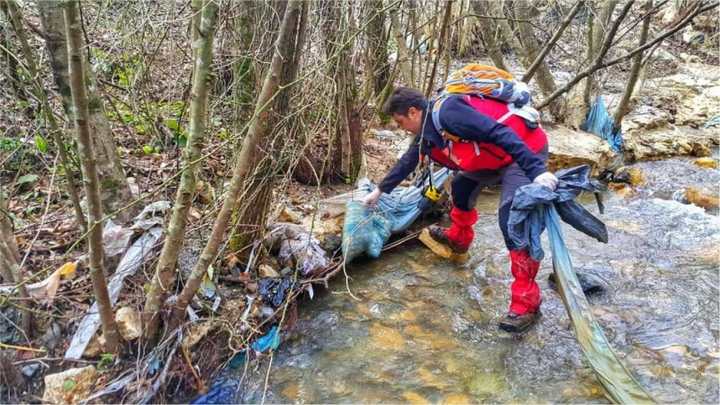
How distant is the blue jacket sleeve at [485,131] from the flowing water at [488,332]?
107 cm

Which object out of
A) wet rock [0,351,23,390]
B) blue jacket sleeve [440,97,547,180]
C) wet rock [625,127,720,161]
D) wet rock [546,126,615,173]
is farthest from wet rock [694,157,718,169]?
wet rock [0,351,23,390]

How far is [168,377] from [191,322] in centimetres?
32

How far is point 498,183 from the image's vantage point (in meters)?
3.51

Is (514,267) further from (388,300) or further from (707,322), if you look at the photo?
(707,322)

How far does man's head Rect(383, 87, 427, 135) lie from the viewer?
3025mm

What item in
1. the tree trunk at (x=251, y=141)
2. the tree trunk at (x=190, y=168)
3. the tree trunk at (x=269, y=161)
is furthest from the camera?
the tree trunk at (x=269, y=161)

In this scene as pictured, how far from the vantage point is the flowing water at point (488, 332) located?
2.58 metres

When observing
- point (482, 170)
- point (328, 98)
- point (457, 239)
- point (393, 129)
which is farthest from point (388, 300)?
point (393, 129)

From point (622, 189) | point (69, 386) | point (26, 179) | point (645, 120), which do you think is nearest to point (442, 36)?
point (622, 189)

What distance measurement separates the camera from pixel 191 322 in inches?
107

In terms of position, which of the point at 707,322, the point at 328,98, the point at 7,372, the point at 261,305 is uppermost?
the point at 328,98

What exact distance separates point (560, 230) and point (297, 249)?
1742 millimetres

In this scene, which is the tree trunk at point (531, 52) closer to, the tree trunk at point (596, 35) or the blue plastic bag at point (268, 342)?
the tree trunk at point (596, 35)

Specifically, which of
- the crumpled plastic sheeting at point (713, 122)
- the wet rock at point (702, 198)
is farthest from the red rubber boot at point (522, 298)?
the crumpled plastic sheeting at point (713, 122)
